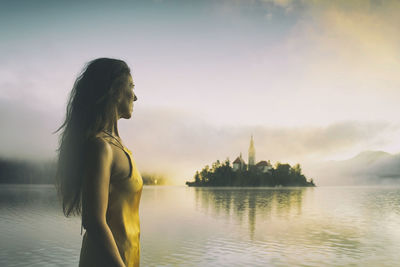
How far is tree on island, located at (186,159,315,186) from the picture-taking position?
177500mm

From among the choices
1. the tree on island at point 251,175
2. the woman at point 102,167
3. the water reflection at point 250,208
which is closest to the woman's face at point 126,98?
the woman at point 102,167

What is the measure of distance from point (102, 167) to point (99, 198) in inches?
6.2

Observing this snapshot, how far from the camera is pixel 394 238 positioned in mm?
24859

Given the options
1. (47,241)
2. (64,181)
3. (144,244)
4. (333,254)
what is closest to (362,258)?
(333,254)

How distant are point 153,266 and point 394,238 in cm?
1735

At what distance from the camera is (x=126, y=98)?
2338mm

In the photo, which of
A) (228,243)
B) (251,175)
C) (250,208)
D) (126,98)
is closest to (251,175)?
(251,175)

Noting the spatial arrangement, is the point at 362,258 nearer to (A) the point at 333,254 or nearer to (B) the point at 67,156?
(A) the point at 333,254

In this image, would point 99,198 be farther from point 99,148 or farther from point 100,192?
point 99,148

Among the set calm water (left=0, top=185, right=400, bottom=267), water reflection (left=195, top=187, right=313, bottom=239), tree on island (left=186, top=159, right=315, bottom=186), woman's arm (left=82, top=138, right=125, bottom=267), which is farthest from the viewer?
tree on island (left=186, top=159, right=315, bottom=186)

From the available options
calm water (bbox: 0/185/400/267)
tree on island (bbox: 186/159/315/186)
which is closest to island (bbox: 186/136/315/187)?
tree on island (bbox: 186/159/315/186)

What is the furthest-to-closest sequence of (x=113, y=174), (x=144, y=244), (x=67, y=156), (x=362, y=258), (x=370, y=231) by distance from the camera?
1. (x=370, y=231)
2. (x=144, y=244)
3. (x=362, y=258)
4. (x=67, y=156)
5. (x=113, y=174)

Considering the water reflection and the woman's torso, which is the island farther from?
the woman's torso

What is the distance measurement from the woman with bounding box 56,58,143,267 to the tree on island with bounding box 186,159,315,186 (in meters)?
177
